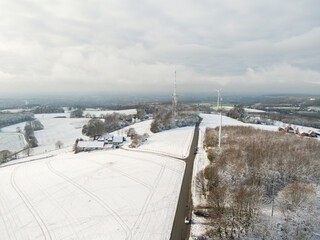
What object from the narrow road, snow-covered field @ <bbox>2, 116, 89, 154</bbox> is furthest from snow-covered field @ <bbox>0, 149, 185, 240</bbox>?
snow-covered field @ <bbox>2, 116, 89, 154</bbox>

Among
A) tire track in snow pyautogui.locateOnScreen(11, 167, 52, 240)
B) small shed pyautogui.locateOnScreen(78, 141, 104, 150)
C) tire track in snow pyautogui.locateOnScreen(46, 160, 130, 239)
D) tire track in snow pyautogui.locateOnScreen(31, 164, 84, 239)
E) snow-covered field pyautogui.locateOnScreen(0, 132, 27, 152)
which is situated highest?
small shed pyautogui.locateOnScreen(78, 141, 104, 150)

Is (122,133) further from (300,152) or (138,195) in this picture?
(300,152)

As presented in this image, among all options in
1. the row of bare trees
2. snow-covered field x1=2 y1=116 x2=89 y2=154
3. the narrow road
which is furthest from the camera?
snow-covered field x1=2 y1=116 x2=89 y2=154

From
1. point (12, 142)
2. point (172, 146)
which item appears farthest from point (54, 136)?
point (172, 146)

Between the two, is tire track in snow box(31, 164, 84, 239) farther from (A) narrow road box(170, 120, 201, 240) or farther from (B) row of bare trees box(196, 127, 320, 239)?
(B) row of bare trees box(196, 127, 320, 239)

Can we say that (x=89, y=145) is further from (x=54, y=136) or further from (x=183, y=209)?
(x=54, y=136)

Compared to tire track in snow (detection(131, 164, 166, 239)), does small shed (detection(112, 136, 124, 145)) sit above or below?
above

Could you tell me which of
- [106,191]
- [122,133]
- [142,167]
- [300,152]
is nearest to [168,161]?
[142,167]

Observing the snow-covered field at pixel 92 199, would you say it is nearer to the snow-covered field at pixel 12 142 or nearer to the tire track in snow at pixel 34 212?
the tire track in snow at pixel 34 212
